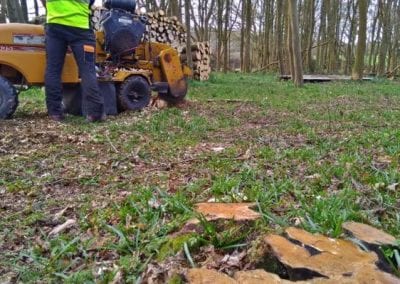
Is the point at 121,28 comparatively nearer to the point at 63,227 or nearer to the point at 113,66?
the point at 113,66

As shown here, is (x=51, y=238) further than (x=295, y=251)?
Yes

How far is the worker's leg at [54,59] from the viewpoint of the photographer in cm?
562

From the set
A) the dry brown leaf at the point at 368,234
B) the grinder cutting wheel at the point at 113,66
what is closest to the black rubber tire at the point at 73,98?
the grinder cutting wheel at the point at 113,66

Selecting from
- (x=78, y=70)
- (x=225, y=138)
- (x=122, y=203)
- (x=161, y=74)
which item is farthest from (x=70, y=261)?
(x=161, y=74)

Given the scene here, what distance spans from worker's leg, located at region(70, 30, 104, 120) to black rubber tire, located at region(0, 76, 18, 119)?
84 cm

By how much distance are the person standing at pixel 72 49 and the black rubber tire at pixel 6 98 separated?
0.40m

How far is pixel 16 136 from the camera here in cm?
486

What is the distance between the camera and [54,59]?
18.5ft

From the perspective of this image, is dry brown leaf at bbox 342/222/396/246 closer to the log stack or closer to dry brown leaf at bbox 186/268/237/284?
dry brown leaf at bbox 186/268/237/284

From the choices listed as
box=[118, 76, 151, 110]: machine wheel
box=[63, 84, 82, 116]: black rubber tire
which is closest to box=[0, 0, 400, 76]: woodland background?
box=[118, 76, 151, 110]: machine wheel

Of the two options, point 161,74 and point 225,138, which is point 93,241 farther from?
point 161,74

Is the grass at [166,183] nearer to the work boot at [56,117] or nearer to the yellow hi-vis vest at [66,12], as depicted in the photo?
the work boot at [56,117]

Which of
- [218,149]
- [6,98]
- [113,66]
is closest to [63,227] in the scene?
[218,149]

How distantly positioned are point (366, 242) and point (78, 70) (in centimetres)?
478
